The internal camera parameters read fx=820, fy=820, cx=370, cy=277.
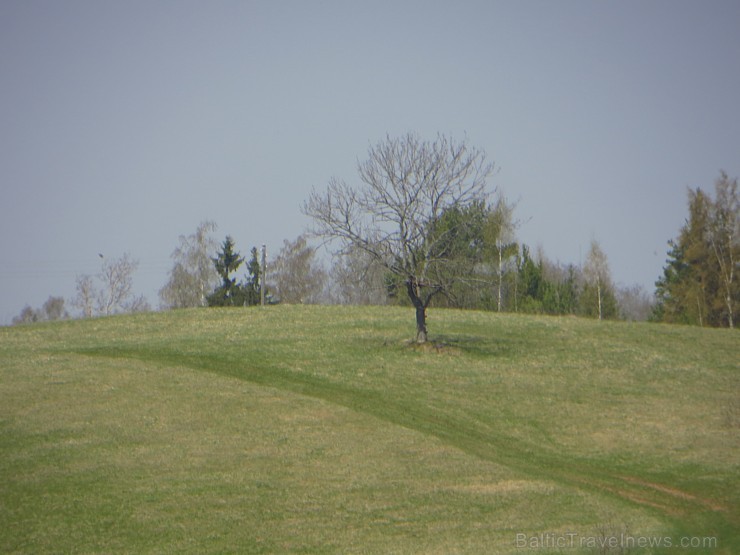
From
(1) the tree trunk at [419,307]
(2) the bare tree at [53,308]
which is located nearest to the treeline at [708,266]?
(1) the tree trunk at [419,307]

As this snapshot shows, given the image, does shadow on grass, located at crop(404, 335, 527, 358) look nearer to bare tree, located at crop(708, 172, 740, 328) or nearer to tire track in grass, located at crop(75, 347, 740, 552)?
tire track in grass, located at crop(75, 347, 740, 552)

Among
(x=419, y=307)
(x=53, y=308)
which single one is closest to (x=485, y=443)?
(x=419, y=307)

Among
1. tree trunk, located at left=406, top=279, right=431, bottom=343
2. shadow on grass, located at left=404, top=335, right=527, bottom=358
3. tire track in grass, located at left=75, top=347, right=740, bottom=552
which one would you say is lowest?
tire track in grass, located at left=75, top=347, right=740, bottom=552

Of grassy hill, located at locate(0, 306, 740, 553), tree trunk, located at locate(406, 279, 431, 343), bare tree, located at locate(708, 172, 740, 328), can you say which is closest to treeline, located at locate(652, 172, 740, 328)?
bare tree, located at locate(708, 172, 740, 328)

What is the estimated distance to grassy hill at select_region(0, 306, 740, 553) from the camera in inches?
867

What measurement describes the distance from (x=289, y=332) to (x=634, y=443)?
25.4 meters

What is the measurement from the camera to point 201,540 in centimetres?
2108

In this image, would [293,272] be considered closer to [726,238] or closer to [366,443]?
[726,238]

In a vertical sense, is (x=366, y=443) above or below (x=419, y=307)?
below

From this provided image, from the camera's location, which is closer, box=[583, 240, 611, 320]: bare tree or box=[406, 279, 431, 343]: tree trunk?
box=[406, 279, 431, 343]: tree trunk

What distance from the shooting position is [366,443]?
29922 millimetres

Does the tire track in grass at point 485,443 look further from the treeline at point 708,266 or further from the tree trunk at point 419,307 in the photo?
the treeline at point 708,266

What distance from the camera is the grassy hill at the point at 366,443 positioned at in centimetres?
2202

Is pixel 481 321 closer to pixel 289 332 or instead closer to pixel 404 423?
pixel 289 332
